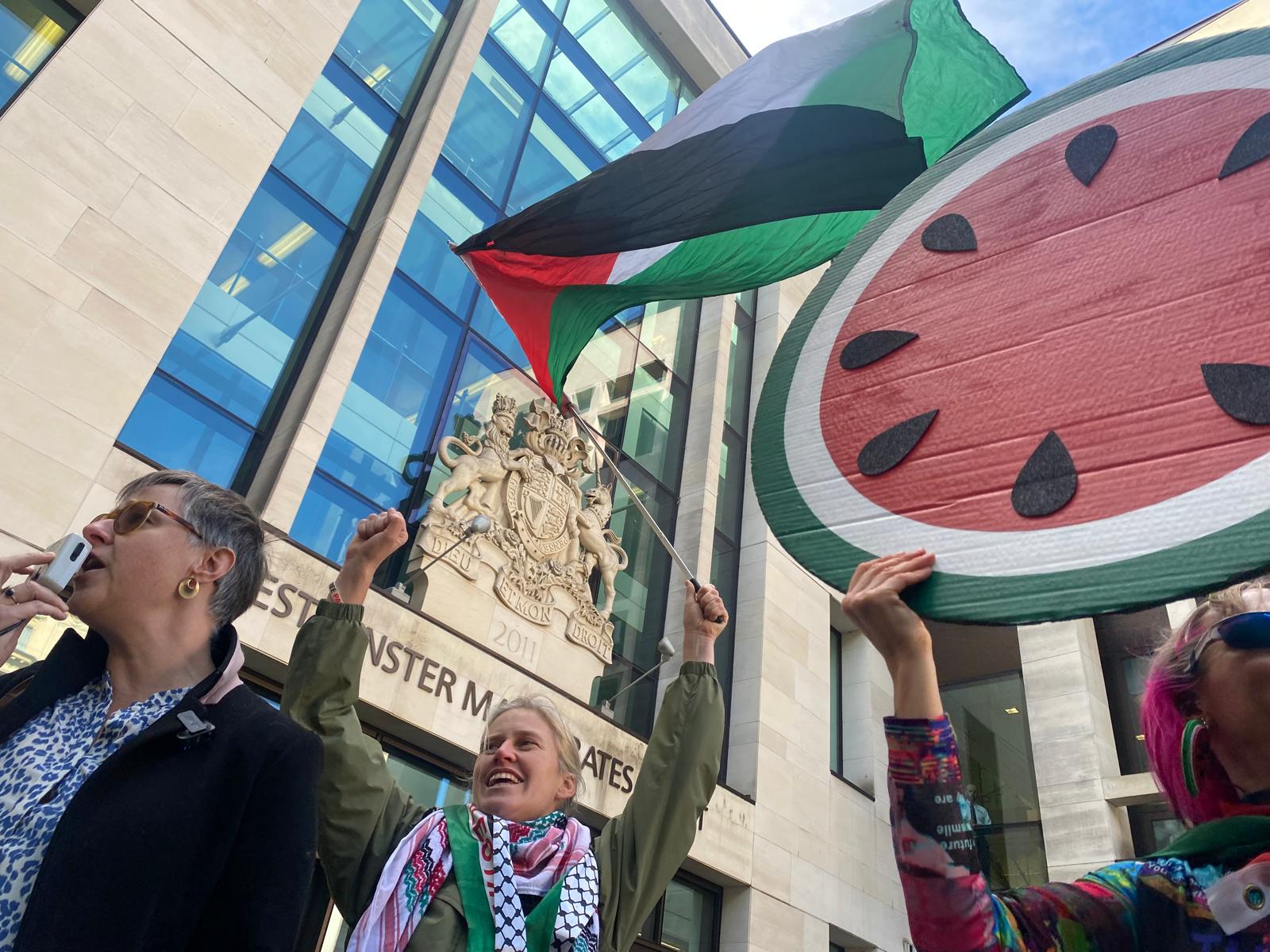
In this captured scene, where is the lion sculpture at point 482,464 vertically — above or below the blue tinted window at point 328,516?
above

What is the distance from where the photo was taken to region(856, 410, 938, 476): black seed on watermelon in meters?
1.88

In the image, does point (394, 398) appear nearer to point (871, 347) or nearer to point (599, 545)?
point (599, 545)

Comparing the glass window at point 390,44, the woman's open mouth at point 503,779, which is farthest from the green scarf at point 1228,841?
the glass window at point 390,44

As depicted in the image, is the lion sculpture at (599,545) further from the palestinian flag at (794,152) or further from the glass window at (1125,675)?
the glass window at (1125,675)

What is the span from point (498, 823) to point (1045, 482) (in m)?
1.61

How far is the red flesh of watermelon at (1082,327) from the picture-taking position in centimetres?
160

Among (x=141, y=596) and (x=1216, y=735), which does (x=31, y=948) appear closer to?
(x=141, y=596)

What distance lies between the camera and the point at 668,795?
8.88ft

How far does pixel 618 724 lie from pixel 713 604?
8533 millimetres

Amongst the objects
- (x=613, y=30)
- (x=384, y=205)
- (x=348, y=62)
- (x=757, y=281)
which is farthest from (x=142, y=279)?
(x=613, y=30)

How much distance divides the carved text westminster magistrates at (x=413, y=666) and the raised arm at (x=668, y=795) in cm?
570

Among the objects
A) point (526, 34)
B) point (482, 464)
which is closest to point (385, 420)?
point (482, 464)

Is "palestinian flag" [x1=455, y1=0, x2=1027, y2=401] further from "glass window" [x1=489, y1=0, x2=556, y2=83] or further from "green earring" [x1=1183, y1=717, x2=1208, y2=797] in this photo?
"glass window" [x1=489, y1=0, x2=556, y2=83]

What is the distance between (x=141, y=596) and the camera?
2.14 m
